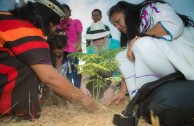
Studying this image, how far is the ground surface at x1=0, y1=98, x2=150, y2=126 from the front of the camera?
2299 millimetres

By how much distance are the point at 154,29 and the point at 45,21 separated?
46.8 inches

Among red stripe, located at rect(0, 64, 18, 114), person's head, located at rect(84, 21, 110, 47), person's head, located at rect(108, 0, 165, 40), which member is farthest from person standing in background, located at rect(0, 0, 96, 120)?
person's head, located at rect(84, 21, 110, 47)

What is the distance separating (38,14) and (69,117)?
1.07 meters

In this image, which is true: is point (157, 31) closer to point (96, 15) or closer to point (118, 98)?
point (118, 98)

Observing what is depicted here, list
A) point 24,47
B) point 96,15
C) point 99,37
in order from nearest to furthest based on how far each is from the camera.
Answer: point 24,47
point 99,37
point 96,15

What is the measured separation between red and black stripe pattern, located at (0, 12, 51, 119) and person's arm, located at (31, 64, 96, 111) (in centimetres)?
7

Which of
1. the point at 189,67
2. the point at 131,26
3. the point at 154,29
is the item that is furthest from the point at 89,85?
the point at 189,67

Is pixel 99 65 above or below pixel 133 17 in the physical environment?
below

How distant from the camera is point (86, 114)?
2617mm

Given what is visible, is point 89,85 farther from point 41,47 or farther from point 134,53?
point 41,47

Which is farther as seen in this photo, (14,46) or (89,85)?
(89,85)

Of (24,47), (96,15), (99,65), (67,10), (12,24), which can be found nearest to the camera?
(24,47)

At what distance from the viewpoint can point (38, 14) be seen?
2.60 meters

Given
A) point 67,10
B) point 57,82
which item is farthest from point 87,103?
point 67,10
